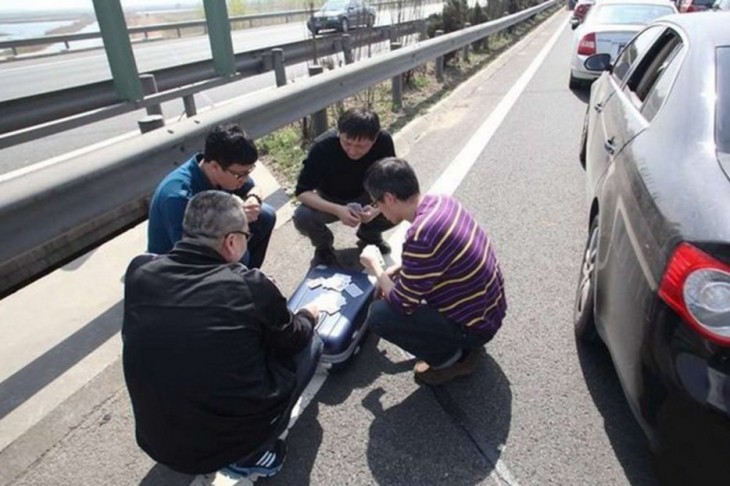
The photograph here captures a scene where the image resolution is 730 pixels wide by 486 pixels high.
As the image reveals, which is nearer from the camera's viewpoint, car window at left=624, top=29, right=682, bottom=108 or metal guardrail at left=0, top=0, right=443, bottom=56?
car window at left=624, top=29, right=682, bottom=108

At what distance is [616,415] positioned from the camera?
7.54 feet

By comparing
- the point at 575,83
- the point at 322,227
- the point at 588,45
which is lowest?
the point at 575,83

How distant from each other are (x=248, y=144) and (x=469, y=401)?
162 centimetres

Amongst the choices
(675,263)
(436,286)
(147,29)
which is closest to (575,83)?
(436,286)

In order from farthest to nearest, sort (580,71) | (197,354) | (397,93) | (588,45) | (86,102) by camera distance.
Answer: (580,71)
(588,45)
(397,93)
(86,102)
(197,354)

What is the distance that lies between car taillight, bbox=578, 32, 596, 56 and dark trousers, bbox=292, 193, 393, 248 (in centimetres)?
617

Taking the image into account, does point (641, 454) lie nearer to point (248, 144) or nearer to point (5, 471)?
point (248, 144)

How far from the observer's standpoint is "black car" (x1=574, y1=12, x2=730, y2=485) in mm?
1495

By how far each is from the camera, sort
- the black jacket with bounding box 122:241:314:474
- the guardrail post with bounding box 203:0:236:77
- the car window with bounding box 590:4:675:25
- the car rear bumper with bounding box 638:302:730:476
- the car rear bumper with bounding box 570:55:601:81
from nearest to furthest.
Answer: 1. the car rear bumper with bounding box 638:302:730:476
2. the black jacket with bounding box 122:241:314:474
3. the guardrail post with bounding box 203:0:236:77
4. the car rear bumper with bounding box 570:55:601:81
5. the car window with bounding box 590:4:675:25

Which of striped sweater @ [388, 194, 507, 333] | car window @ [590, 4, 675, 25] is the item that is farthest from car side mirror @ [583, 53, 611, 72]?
car window @ [590, 4, 675, 25]

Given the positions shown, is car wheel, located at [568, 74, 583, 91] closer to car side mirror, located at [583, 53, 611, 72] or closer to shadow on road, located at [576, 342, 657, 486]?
car side mirror, located at [583, 53, 611, 72]

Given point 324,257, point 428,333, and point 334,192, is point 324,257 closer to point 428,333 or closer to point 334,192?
point 334,192

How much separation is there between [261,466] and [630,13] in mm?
9380

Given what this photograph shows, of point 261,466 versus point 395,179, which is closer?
point 261,466
